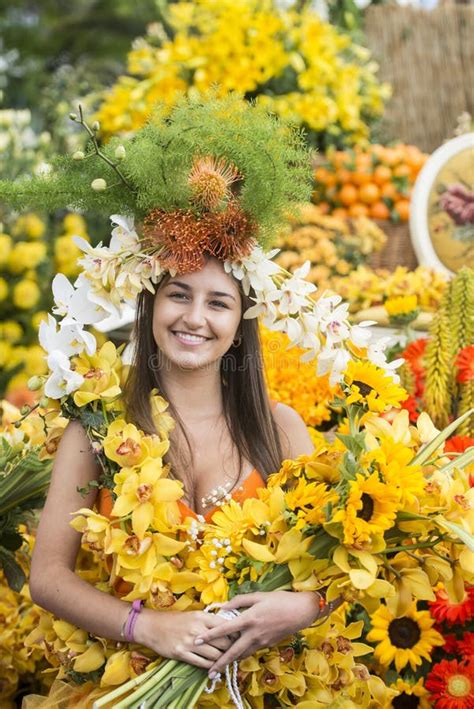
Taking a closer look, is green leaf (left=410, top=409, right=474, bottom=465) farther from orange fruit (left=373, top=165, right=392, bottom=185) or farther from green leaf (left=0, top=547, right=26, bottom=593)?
orange fruit (left=373, top=165, right=392, bottom=185)

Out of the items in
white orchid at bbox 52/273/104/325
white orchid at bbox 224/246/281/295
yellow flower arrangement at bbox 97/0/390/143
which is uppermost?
yellow flower arrangement at bbox 97/0/390/143

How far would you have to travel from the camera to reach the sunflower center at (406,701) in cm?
212

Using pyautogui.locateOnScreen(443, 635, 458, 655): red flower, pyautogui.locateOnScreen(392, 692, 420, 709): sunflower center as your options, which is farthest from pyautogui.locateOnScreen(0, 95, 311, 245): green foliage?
pyautogui.locateOnScreen(392, 692, 420, 709): sunflower center

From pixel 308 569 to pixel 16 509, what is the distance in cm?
79

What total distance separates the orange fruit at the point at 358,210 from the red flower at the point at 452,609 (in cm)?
227

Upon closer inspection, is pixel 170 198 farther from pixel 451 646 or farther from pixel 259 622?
pixel 451 646

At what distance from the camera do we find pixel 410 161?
4.17 m

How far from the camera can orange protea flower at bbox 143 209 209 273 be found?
1646 mm

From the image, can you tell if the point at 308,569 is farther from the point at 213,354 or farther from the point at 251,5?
the point at 251,5

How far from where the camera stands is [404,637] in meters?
2.03

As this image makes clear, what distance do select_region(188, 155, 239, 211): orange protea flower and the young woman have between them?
0.40 feet

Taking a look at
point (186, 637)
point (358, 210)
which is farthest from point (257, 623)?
point (358, 210)

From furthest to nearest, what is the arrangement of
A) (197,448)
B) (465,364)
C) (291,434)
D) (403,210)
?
(403,210)
(465,364)
(291,434)
(197,448)

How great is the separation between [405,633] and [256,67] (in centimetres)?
295
